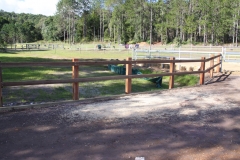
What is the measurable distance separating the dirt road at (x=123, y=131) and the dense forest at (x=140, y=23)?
56.0 m

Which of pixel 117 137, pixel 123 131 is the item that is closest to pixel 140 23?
pixel 123 131

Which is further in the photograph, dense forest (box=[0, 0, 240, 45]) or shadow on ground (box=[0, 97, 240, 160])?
dense forest (box=[0, 0, 240, 45])

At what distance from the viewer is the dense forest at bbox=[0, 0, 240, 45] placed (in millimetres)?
64062

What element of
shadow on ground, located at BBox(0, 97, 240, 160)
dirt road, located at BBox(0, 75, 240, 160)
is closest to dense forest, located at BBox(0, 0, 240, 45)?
dirt road, located at BBox(0, 75, 240, 160)

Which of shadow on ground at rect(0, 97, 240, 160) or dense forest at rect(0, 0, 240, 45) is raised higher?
dense forest at rect(0, 0, 240, 45)

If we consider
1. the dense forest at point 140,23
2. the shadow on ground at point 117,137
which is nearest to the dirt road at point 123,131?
the shadow on ground at point 117,137

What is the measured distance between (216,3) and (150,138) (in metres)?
67.9

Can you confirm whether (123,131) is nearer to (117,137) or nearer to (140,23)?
(117,137)

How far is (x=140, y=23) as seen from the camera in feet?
264

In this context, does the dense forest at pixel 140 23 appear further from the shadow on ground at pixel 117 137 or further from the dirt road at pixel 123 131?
the shadow on ground at pixel 117 137

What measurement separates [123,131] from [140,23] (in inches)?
3111

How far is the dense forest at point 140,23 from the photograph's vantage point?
210 ft

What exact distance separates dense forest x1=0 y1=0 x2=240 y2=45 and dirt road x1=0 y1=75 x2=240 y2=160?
56.0 metres

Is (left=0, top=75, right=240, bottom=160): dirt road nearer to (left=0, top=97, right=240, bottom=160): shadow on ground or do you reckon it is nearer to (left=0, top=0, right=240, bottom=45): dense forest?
(left=0, top=97, right=240, bottom=160): shadow on ground
